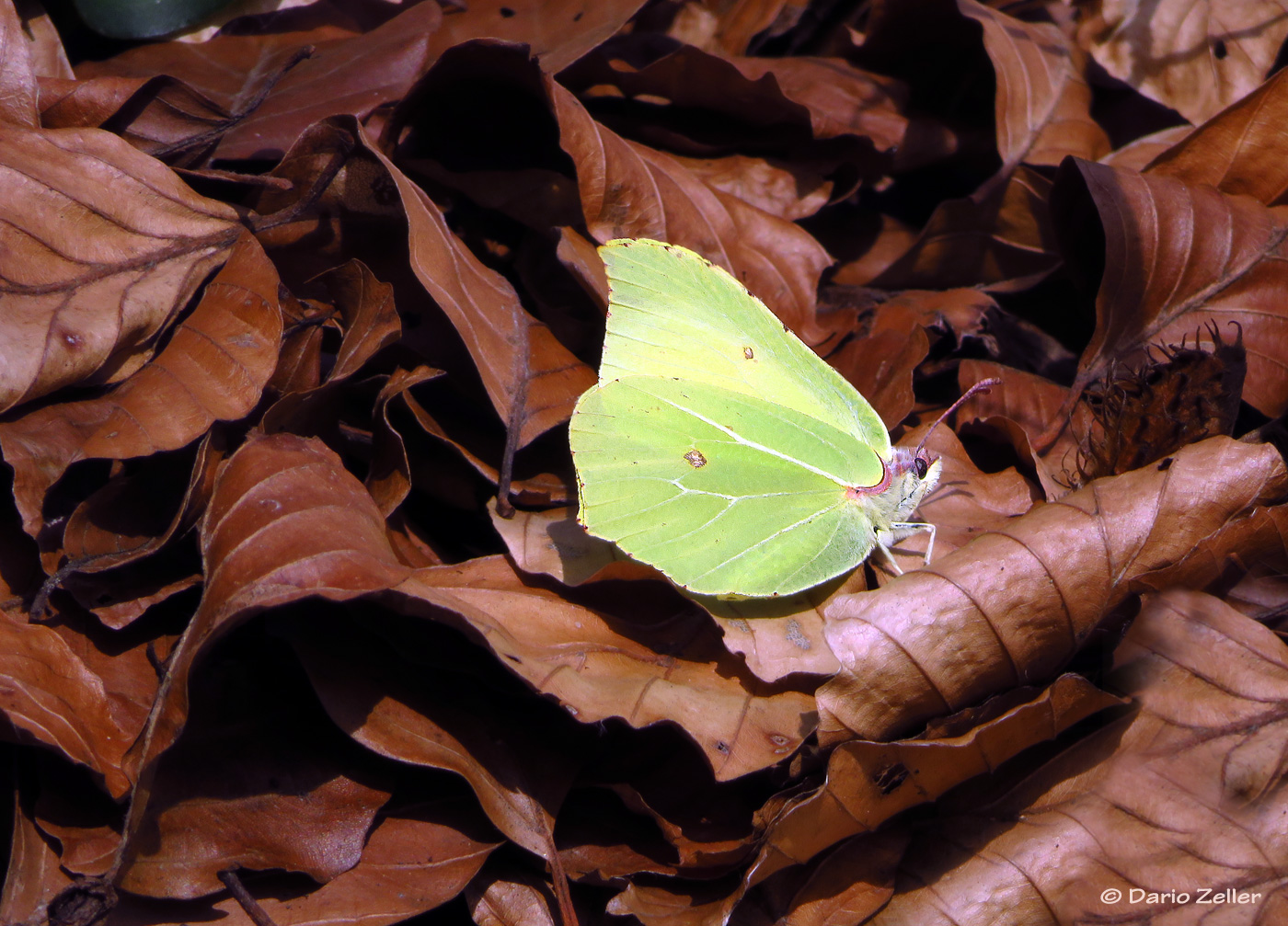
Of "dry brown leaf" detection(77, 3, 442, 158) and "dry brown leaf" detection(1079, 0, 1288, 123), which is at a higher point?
"dry brown leaf" detection(1079, 0, 1288, 123)

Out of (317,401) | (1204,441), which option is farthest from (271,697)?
(1204,441)

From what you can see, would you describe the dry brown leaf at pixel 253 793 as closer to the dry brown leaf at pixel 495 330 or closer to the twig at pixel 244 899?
the twig at pixel 244 899

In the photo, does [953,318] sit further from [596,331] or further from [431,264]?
[431,264]

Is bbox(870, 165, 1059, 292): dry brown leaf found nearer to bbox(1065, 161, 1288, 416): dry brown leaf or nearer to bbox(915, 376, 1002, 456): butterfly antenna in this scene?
bbox(1065, 161, 1288, 416): dry brown leaf

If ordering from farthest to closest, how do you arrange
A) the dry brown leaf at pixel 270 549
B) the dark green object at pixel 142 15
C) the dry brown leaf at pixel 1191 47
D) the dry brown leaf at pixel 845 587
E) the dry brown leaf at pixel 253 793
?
the dry brown leaf at pixel 1191 47, the dark green object at pixel 142 15, the dry brown leaf at pixel 845 587, the dry brown leaf at pixel 253 793, the dry brown leaf at pixel 270 549

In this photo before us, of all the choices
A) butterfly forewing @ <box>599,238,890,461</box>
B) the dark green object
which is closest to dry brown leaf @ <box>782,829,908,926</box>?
butterfly forewing @ <box>599,238,890,461</box>

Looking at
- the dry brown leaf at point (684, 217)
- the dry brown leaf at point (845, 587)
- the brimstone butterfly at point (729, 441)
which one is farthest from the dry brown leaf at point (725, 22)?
the dry brown leaf at point (845, 587)
